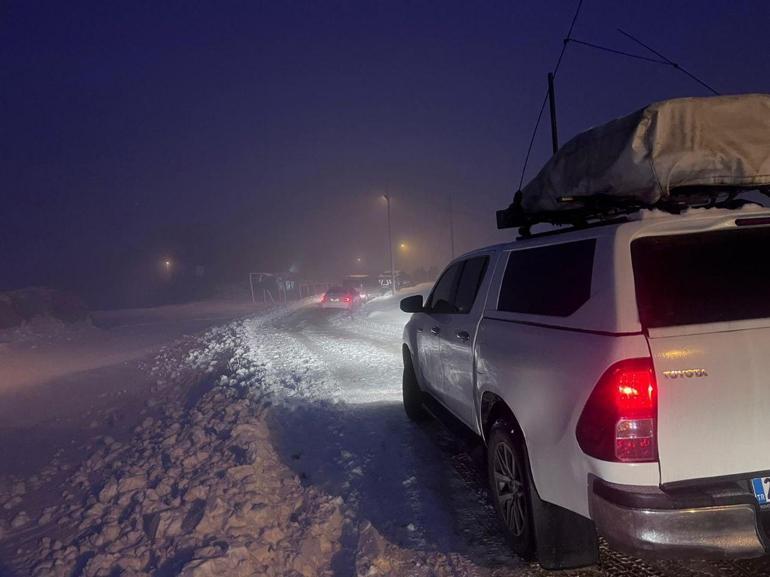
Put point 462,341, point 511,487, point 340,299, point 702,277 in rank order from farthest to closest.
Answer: point 340,299 → point 462,341 → point 511,487 → point 702,277

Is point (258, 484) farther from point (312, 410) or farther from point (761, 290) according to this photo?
point (761, 290)

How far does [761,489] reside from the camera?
2.32 metres

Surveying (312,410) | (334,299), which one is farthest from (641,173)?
(334,299)

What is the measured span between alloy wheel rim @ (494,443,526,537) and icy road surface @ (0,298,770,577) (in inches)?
9.7

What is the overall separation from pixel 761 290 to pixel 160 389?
9728 mm

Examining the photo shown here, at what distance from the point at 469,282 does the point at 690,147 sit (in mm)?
2123

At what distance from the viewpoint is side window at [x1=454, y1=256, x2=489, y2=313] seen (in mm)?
4250

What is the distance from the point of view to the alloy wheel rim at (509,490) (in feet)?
10.6

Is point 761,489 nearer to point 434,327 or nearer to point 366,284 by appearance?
point 434,327

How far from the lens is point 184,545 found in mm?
3607

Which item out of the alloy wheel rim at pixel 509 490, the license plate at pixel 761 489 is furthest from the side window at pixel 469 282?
the license plate at pixel 761 489

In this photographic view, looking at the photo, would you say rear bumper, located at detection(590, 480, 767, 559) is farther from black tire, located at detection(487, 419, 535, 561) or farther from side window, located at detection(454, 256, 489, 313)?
side window, located at detection(454, 256, 489, 313)

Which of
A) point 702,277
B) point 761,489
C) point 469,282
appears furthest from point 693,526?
point 469,282

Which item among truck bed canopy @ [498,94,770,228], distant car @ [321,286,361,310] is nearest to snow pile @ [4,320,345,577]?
truck bed canopy @ [498,94,770,228]
